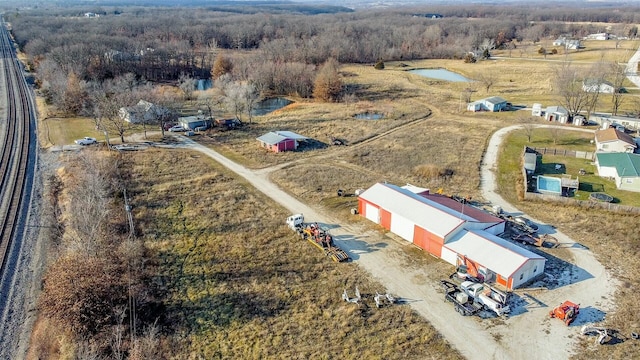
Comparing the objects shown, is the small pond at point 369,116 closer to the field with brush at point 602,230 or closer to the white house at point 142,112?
the field with brush at point 602,230

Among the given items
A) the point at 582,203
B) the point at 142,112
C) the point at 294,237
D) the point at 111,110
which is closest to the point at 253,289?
the point at 294,237

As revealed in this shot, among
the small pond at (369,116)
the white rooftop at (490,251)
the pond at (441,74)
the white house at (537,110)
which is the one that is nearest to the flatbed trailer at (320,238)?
the white rooftop at (490,251)

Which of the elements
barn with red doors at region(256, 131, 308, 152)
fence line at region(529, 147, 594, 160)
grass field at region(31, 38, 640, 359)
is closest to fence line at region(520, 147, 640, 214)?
grass field at region(31, 38, 640, 359)

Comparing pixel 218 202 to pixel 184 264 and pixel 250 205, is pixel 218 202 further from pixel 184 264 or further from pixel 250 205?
pixel 184 264

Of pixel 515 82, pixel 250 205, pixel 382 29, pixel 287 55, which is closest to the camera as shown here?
pixel 250 205

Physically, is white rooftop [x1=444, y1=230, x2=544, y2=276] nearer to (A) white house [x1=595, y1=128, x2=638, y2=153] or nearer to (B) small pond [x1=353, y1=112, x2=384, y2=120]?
(A) white house [x1=595, y1=128, x2=638, y2=153]

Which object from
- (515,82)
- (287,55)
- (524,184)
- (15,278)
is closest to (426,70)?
(515,82)
